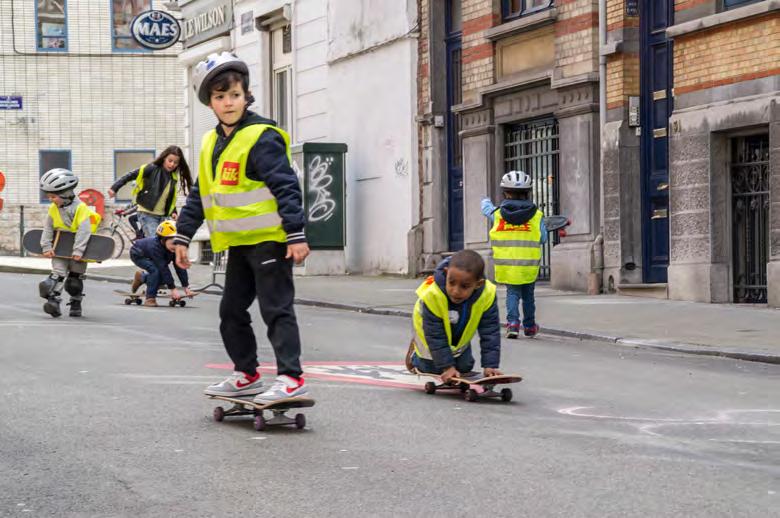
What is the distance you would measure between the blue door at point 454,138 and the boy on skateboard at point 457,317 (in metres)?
14.6

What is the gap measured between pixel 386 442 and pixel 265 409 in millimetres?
661

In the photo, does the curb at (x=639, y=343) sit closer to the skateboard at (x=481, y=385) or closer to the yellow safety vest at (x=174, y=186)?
the yellow safety vest at (x=174, y=186)

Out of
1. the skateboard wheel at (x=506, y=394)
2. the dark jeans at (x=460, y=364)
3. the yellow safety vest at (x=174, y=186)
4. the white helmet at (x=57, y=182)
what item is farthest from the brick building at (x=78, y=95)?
the skateboard wheel at (x=506, y=394)

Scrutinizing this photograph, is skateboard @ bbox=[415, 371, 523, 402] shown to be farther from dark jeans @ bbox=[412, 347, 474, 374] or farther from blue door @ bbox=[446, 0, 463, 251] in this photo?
blue door @ bbox=[446, 0, 463, 251]

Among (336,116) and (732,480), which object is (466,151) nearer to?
(336,116)

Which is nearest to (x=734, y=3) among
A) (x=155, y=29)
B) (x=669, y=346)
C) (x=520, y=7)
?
(x=520, y=7)

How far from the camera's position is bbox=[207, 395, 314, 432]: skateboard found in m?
7.17

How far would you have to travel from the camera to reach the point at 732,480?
601 centimetres

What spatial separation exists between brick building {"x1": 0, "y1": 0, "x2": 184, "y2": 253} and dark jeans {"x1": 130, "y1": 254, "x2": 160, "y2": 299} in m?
22.7

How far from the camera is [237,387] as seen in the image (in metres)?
7.60

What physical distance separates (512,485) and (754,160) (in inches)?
468

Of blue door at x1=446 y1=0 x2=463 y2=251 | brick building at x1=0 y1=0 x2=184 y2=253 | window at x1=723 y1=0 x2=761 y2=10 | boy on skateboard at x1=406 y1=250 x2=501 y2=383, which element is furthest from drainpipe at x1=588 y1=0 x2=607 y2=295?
brick building at x1=0 y1=0 x2=184 y2=253

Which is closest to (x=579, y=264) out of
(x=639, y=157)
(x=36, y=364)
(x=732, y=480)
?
(x=639, y=157)

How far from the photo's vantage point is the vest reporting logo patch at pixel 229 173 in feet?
24.0
